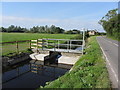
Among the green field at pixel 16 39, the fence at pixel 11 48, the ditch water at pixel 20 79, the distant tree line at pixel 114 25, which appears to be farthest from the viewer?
the distant tree line at pixel 114 25

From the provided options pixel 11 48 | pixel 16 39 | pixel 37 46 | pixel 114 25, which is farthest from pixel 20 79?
pixel 114 25

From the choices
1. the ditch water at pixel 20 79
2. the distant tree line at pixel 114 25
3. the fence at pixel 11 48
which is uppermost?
the distant tree line at pixel 114 25

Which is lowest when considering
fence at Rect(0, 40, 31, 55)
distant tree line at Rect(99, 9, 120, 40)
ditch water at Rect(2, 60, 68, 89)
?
ditch water at Rect(2, 60, 68, 89)

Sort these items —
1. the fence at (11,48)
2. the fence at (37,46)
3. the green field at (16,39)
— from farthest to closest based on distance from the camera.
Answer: the green field at (16,39)
the fence at (37,46)
the fence at (11,48)

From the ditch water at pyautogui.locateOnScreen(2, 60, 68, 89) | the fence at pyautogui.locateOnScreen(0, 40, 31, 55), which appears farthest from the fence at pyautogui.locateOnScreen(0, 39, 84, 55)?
the ditch water at pyautogui.locateOnScreen(2, 60, 68, 89)

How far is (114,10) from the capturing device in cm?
4009

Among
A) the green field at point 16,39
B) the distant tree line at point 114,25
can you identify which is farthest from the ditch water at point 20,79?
the distant tree line at point 114,25

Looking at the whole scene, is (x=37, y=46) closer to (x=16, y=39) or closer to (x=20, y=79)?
(x=20, y=79)

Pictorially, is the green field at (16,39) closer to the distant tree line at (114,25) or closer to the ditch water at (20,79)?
the ditch water at (20,79)

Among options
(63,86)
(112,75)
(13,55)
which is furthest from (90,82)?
(13,55)

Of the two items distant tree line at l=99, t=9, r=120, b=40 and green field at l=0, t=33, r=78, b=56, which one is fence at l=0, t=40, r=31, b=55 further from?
distant tree line at l=99, t=9, r=120, b=40

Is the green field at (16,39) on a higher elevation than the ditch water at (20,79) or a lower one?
higher

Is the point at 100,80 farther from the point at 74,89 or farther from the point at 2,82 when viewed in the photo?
the point at 2,82

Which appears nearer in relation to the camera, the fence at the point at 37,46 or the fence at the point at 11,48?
the fence at the point at 11,48
